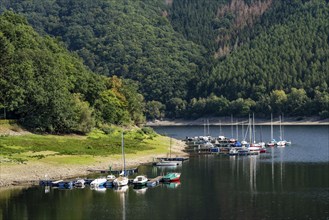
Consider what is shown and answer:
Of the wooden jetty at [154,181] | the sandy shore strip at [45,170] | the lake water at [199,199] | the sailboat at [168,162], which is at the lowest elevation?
the lake water at [199,199]

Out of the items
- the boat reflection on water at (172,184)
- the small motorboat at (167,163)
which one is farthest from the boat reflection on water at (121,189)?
the small motorboat at (167,163)

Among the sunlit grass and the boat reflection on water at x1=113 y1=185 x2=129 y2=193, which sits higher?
the sunlit grass

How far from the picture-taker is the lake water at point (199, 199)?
9819 centimetres

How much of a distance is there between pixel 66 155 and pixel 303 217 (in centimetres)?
5810

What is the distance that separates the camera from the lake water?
98188 mm

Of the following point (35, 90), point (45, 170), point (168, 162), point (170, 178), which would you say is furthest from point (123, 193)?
point (35, 90)

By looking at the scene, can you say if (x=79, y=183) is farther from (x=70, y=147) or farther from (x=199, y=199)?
(x=70, y=147)

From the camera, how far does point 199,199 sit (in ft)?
360

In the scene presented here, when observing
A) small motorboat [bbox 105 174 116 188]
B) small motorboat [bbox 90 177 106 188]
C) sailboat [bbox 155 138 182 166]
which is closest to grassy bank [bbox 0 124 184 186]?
sailboat [bbox 155 138 182 166]

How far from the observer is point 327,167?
151 metres

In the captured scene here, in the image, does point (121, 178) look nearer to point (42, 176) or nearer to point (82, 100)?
point (42, 176)

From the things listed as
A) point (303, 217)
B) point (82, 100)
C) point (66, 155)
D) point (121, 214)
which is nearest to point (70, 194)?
point (121, 214)

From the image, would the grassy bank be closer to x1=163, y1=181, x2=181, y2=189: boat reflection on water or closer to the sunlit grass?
the sunlit grass

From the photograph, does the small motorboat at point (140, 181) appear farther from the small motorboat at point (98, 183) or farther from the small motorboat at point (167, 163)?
the small motorboat at point (167, 163)
